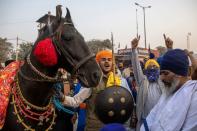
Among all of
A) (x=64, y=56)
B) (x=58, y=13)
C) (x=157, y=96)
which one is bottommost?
(x=157, y=96)

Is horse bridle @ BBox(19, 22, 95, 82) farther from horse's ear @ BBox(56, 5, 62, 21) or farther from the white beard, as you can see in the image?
the white beard

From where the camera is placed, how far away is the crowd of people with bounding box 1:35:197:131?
3.31 metres

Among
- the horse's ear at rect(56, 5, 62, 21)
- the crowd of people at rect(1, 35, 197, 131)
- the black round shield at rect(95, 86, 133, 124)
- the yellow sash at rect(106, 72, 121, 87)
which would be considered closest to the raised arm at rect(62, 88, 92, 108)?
the crowd of people at rect(1, 35, 197, 131)

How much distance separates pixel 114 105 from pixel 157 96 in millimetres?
1457

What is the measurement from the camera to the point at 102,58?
605 centimetres

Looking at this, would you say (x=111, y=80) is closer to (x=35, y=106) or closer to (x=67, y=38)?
(x=67, y=38)

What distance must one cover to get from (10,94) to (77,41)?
115cm

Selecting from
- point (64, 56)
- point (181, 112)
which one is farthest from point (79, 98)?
point (181, 112)

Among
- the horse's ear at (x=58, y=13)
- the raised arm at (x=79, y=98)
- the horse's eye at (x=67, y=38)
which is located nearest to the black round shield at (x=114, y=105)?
the horse's eye at (x=67, y=38)

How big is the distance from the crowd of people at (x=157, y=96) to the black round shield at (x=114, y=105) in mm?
242

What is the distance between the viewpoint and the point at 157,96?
586 cm

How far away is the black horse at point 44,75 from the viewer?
15.9ft

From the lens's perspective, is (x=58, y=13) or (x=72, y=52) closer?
(x=72, y=52)

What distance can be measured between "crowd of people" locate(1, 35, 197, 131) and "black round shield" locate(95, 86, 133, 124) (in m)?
0.24
